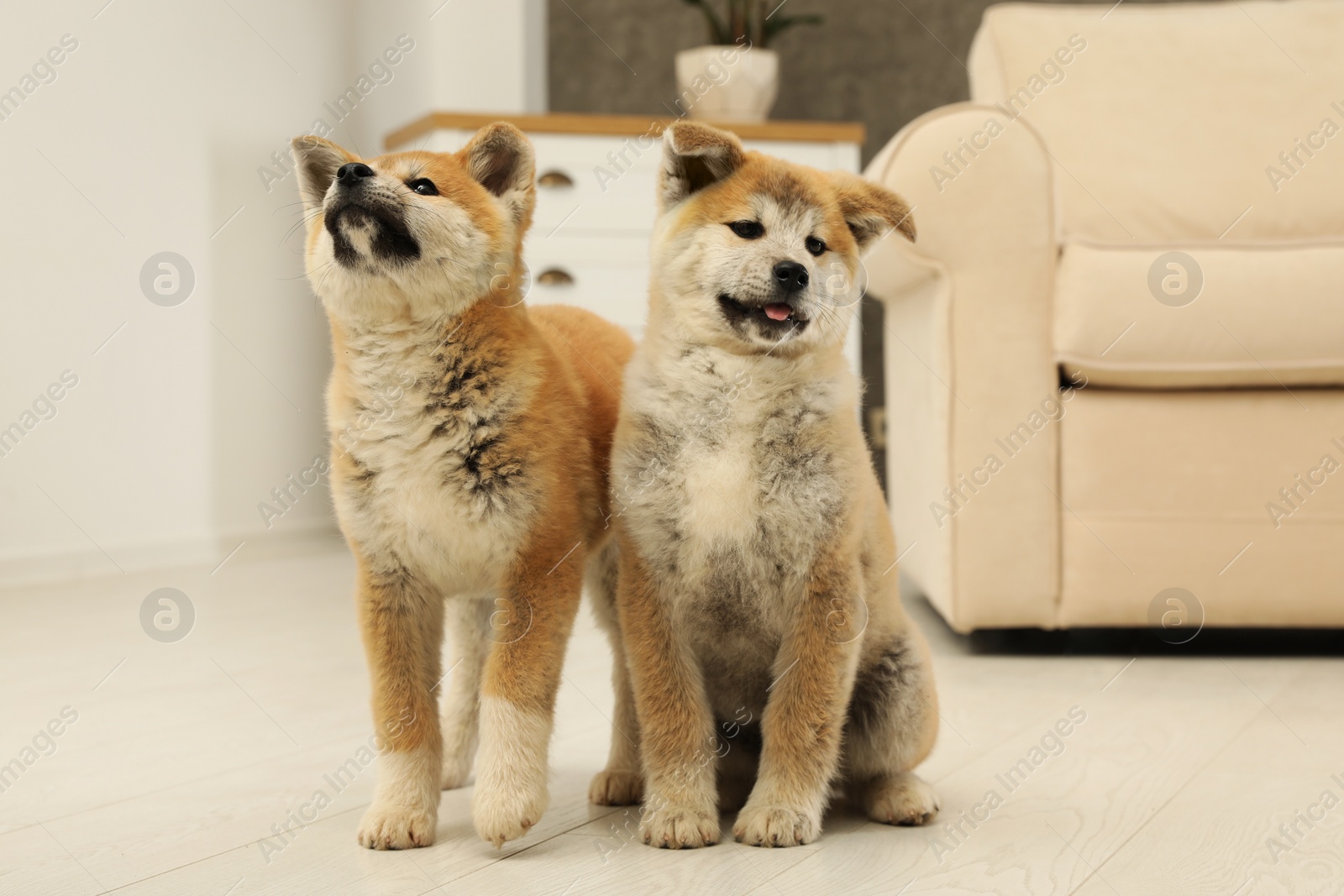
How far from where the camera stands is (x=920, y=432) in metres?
2.44

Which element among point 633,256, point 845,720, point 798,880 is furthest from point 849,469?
point 633,256

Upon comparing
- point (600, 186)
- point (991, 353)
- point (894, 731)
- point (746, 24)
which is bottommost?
point (894, 731)

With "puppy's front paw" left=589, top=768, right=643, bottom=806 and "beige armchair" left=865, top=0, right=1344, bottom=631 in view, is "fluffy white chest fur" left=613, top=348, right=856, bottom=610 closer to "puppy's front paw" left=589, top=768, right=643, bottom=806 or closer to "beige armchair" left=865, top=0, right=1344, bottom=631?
"puppy's front paw" left=589, top=768, right=643, bottom=806

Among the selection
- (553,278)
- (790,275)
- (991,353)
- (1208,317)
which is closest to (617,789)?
(790,275)

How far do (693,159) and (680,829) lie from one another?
79cm

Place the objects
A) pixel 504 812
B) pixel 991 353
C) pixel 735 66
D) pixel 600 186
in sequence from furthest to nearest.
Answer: pixel 735 66 < pixel 600 186 < pixel 991 353 < pixel 504 812

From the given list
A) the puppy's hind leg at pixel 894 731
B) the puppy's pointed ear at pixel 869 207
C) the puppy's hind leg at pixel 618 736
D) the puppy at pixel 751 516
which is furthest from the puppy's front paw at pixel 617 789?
the puppy's pointed ear at pixel 869 207

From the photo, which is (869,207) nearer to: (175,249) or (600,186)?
(600,186)

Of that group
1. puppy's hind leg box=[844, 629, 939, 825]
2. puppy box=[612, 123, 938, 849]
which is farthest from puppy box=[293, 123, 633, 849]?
puppy's hind leg box=[844, 629, 939, 825]

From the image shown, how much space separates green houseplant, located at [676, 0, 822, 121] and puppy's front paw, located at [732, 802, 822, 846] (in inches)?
111

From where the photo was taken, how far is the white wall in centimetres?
296

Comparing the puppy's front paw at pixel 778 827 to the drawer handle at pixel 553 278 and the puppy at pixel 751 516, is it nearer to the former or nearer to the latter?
the puppy at pixel 751 516

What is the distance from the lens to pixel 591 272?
353cm

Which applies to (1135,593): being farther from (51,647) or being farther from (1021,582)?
(51,647)
